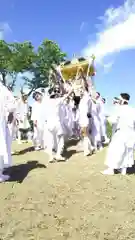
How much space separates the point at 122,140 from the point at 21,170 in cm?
254

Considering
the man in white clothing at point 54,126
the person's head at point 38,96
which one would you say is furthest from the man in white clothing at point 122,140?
the person's head at point 38,96

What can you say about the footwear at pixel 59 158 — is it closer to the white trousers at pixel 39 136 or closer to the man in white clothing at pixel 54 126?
the man in white clothing at pixel 54 126

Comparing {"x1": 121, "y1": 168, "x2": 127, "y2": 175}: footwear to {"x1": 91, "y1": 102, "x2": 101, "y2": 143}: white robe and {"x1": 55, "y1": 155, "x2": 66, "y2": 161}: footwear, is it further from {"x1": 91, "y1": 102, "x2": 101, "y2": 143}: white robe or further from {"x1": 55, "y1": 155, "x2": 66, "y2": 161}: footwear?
{"x1": 91, "y1": 102, "x2": 101, "y2": 143}: white robe

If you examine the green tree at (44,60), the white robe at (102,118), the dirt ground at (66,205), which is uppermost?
the green tree at (44,60)

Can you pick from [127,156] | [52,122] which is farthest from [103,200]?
[52,122]

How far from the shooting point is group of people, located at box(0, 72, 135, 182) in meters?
9.71

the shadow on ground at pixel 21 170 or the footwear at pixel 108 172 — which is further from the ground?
the shadow on ground at pixel 21 170

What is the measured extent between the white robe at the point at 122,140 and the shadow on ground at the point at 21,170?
1903 millimetres

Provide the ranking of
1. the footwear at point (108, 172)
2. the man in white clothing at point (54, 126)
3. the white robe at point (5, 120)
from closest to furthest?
the white robe at point (5, 120)
the footwear at point (108, 172)
the man in white clothing at point (54, 126)

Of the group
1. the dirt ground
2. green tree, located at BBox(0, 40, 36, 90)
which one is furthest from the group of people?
green tree, located at BBox(0, 40, 36, 90)

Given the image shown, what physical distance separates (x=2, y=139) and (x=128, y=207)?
2.97m

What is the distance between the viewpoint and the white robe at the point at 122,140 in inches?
408

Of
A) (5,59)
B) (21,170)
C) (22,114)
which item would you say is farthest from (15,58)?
(21,170)

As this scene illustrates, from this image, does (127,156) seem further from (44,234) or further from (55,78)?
(55,78)
